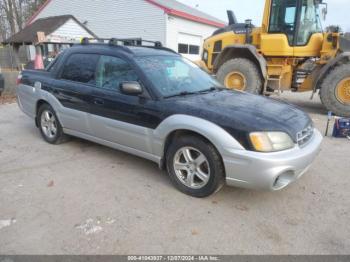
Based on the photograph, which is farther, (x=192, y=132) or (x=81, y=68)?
(x=81, y=68)

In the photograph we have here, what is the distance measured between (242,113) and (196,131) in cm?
53

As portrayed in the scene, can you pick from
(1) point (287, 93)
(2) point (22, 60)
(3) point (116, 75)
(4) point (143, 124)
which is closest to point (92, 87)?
(3) point (116, 75)

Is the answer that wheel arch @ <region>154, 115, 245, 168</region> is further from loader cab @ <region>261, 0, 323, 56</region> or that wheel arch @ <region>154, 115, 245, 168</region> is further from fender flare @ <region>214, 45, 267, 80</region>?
loader cab @ <region>261, 0, 323, 56</region>

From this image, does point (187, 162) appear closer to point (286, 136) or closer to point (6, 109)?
point (286, 136)

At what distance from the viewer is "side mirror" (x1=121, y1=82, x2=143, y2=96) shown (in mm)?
3660

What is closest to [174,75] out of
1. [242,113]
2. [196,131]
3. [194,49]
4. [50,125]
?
[196,131]

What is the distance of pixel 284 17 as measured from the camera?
802 centimetres

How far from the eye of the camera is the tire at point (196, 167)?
3242mm

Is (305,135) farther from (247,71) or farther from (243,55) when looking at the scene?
(243,55)

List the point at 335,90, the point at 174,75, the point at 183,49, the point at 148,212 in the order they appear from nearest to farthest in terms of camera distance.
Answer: the point at 148,212, the point at 174,75, the point at 335,90, the point at 183,49

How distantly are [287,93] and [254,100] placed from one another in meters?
8.72

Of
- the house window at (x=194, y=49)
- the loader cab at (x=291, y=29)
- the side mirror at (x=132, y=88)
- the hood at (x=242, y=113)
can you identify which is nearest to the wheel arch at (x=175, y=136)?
the hood at (x=242, y=113)

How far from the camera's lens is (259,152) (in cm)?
298

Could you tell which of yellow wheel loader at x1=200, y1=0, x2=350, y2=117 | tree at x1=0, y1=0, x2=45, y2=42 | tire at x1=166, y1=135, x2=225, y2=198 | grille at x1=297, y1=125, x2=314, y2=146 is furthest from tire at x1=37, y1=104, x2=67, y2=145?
tree at x1=0, y1=0, x2=45, y2=42
